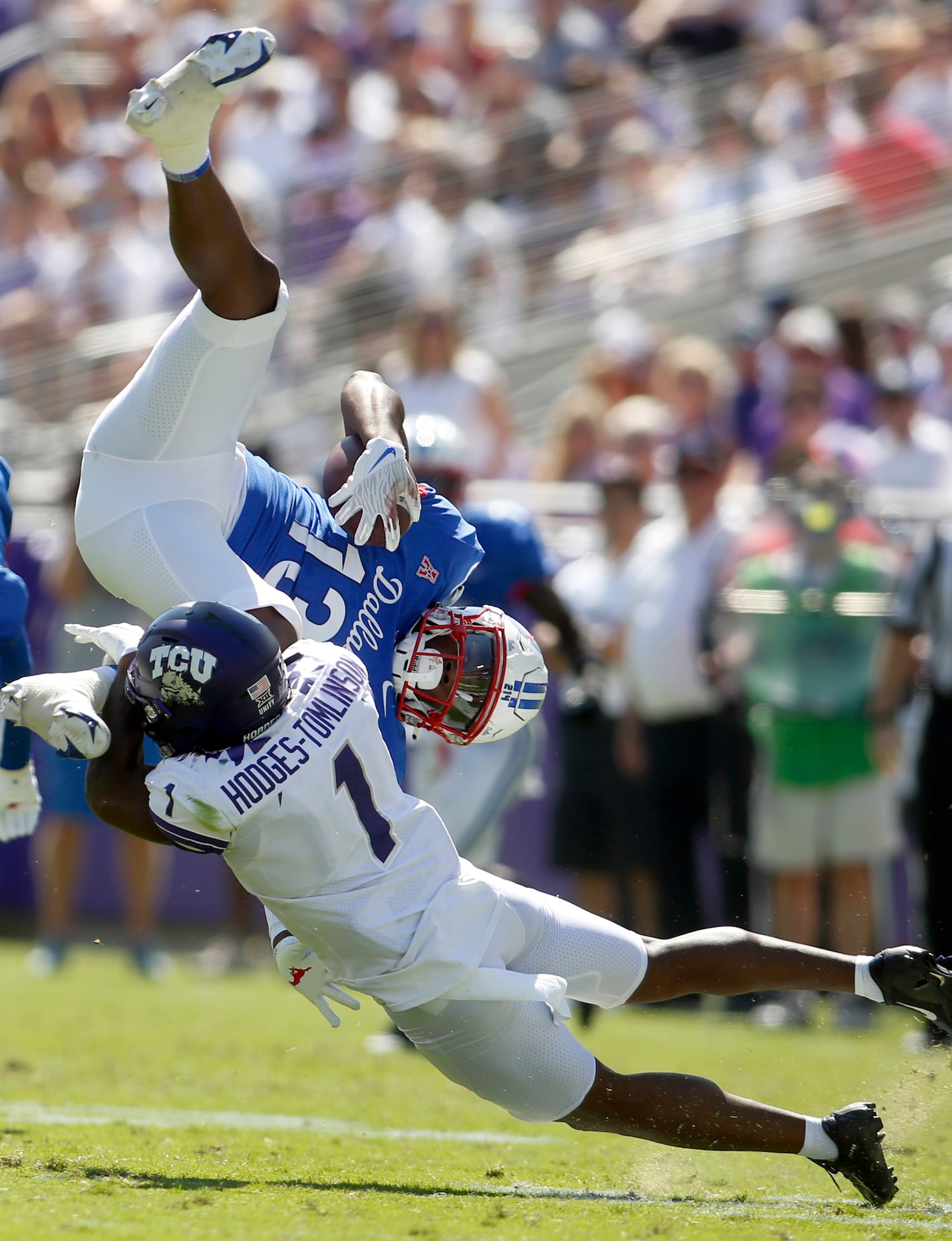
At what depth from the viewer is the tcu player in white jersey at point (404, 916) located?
329 cm

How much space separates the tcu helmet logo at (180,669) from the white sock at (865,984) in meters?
1.61

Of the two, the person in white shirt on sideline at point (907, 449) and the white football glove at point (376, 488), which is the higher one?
the white football glove at point (376, 488)

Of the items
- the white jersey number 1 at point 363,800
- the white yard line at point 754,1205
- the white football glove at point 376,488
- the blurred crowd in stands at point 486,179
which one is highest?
the white football glove at point 376,488

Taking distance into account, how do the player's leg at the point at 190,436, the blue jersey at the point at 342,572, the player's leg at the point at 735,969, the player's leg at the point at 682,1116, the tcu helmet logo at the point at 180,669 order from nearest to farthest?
the tcu helmet logo at the point at 180,669, the player's leg at the point at 682,1116, the player's leg at the point at 190,436, the player's leg at the point at 735,969, the blue jersey at the point at 342,572

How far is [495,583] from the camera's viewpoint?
5746 mm

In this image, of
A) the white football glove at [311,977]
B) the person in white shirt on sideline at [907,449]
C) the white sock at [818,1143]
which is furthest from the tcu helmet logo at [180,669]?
the person in white shirt on sideline at [907,449]

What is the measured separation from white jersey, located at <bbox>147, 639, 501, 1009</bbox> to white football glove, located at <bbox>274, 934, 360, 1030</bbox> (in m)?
0.08

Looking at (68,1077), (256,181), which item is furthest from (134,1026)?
(256,181)

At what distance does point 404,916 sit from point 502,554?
2.43 meters

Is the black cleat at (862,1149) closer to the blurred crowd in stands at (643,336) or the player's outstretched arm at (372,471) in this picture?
the player's outstretched arm at (372,471)

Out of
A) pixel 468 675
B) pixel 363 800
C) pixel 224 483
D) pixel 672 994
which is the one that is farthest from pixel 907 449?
pixel 363 800

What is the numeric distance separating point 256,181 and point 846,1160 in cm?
726

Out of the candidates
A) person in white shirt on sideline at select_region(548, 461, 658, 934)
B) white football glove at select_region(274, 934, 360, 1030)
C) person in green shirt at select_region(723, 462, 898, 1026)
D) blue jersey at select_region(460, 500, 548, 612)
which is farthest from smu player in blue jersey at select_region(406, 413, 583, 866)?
white football glove at select_region(274, 934, 360, 1030)

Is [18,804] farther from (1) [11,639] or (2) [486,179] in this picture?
(2) [486,179]
